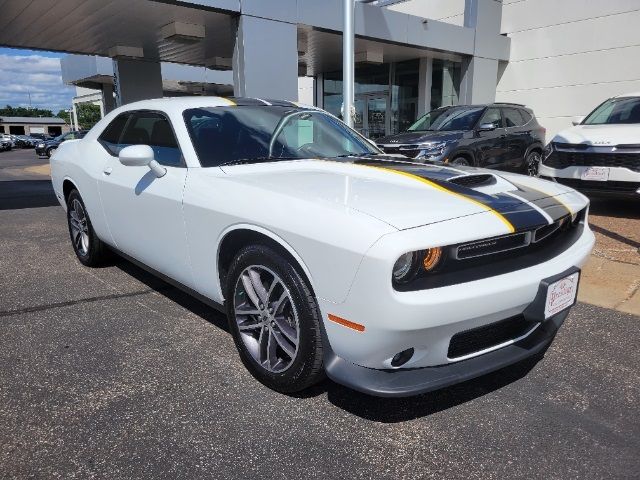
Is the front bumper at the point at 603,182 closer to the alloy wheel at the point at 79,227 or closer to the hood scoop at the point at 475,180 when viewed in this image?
the hood scoop at the point at 475,180

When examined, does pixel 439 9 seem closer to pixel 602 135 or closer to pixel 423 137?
pixel 423 137

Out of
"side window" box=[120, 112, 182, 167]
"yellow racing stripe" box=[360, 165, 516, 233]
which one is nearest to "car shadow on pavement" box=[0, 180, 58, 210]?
"side window" box=[120, 112, 182, 167]

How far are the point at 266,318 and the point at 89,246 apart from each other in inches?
110

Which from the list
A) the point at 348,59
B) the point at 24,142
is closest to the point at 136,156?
the point at 348,59

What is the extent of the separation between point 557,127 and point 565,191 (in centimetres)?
1315

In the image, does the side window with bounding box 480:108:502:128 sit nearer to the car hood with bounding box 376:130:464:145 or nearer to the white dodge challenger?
the car hood with bounding box 376:130:464:145

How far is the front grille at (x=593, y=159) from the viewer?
20.1 feet

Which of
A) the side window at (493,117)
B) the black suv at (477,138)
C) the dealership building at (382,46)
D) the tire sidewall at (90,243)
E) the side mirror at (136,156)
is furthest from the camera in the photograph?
the dealership building at (382,46)

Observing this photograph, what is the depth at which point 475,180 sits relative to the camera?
8.98ft

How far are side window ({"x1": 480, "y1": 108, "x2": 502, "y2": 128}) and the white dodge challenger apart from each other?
19.3ft

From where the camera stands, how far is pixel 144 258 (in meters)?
3.60

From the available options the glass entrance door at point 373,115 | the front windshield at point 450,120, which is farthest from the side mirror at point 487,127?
the glass entrance door at point 373,115

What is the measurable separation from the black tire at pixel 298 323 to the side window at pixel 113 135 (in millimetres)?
2050

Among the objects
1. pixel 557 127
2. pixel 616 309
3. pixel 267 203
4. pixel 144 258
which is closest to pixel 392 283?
pixel 267 203
